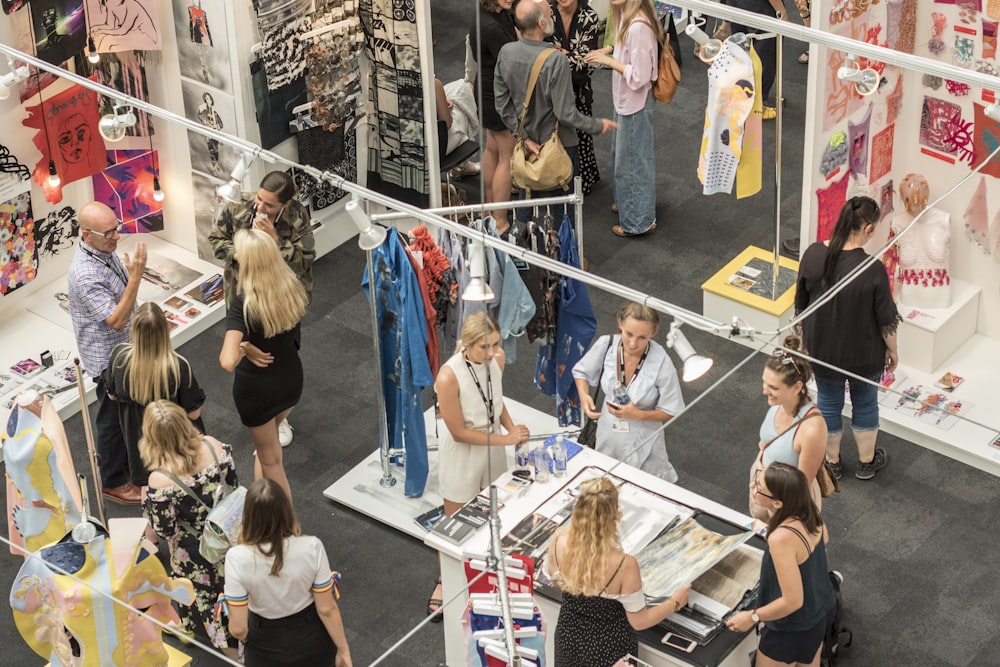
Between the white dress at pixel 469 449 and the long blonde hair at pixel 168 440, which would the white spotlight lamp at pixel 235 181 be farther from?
the white dress at pixel 469 449

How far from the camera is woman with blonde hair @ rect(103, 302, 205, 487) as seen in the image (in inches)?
262

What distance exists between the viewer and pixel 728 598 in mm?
5949

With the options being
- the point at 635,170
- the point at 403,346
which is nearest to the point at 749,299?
the point at 635,170

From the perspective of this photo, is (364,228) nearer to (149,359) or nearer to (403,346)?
(149,359)

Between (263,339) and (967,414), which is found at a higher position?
(263,339)

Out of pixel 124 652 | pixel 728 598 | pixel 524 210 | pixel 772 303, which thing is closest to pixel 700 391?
pixel 772 303

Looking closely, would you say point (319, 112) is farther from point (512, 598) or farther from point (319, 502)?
point (512, 598)

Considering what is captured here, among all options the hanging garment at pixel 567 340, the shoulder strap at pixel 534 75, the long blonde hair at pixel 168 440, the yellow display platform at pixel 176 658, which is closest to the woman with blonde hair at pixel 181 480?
the long blonde hair at pixel 168 440

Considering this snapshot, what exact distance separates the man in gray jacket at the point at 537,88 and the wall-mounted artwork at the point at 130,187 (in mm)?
2087

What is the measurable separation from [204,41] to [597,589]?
4405 mm

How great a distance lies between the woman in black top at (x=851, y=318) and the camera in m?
7.08

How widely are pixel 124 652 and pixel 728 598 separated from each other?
2337mm

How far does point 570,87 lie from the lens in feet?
28.9

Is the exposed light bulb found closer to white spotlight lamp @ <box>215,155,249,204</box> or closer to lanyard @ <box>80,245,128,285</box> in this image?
lanyard @ <box>80,245,128,285</box>
